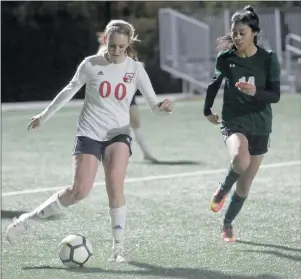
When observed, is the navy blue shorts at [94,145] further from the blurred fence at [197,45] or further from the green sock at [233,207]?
the blurred fence at [197,45]

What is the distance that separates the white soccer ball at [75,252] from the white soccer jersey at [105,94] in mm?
735

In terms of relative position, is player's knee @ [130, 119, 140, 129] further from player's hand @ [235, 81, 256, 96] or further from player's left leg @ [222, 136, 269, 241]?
player's hand @ [235, 81, 256, 96]

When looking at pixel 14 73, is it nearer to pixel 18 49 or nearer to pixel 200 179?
pixel 18 49

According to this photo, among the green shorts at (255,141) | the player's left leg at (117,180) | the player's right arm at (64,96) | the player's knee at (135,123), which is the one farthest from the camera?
the player's knee at (135,123)

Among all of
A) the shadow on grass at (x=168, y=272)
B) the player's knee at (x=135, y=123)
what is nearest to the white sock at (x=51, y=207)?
the shadow on grass at (x=168, y=272)

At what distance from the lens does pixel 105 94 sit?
617 cm

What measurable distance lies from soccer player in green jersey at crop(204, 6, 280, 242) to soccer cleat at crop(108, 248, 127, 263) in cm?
105

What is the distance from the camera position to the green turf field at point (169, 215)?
5.95 metres

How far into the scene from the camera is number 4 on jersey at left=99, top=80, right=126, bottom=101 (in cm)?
616

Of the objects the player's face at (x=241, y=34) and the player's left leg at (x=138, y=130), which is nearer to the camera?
the player's face at (x=241, y=34)

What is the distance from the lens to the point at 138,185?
32.6 feet

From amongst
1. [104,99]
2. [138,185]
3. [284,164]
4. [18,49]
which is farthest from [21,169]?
[18,49]

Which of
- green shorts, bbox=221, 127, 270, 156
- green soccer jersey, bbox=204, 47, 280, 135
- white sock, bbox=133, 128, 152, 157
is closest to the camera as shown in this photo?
green soccer jersey, bbox=204, 47, 280, 135

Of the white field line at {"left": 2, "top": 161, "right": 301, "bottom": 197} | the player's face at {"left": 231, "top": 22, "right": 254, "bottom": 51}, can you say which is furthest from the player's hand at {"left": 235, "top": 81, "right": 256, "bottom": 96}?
the white field line at {"left": 2, "top": 161, "right": 301, "bottom": 197}
